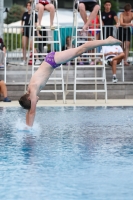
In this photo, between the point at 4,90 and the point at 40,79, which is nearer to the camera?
the point at 40,79

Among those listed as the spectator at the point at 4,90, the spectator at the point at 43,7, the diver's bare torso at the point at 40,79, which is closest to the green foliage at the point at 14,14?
the spectator at the point at 43,7

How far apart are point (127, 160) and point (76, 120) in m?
4.97

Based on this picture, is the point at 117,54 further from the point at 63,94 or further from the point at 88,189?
the point at 88,189

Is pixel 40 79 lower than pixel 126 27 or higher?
lower

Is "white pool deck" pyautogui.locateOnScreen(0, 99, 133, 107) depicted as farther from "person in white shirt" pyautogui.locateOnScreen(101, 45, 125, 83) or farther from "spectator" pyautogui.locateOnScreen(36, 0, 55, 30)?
"spectator" pyautogui.locateOnScreen(36, 0, 55, 30)

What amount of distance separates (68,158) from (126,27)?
1233 cm

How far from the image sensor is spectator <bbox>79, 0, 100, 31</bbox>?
16.6 meters

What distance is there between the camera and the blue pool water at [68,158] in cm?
630

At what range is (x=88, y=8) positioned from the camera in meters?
17.2

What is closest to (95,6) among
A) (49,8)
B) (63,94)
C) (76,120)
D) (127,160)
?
(49,8)

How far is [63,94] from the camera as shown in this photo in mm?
16594

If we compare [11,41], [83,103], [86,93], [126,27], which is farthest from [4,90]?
[126,27]

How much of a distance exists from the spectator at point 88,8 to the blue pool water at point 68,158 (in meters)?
3.59

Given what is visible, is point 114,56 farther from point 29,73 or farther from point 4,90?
point 4,90
